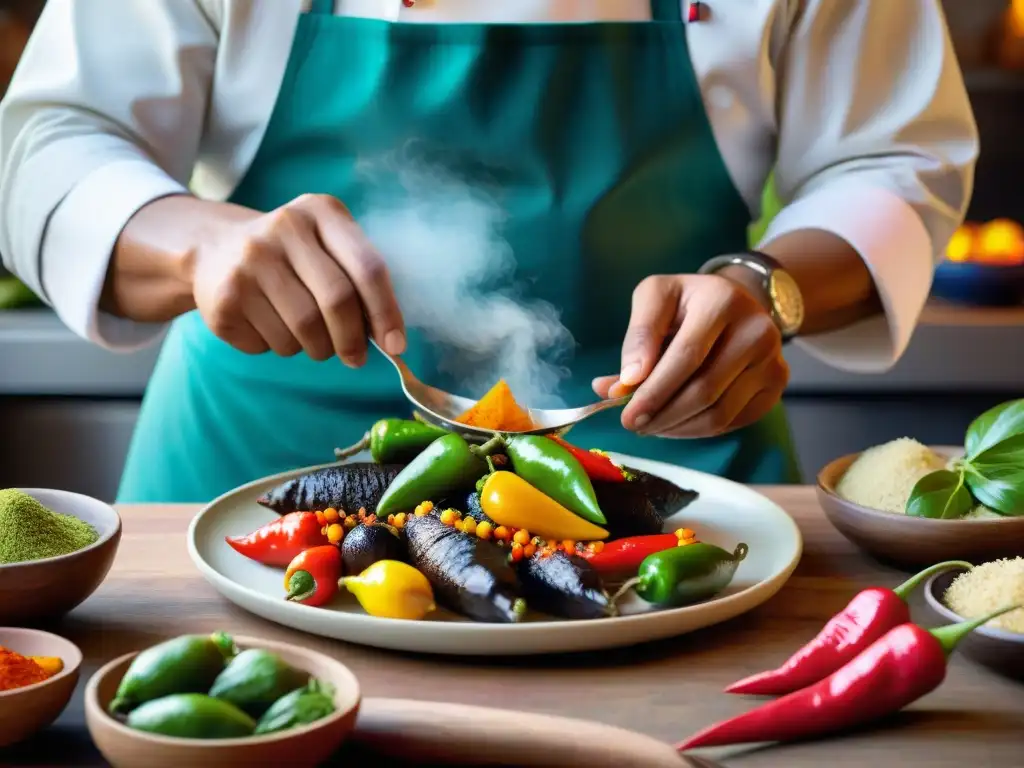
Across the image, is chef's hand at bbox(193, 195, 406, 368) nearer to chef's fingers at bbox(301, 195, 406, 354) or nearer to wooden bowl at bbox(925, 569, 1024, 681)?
chef's fingers at bbox(301, 195, 406, 354)

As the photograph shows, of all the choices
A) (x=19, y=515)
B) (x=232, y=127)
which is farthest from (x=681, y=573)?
(x=232, y=127)

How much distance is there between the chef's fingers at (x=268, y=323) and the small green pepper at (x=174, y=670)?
0.55 m

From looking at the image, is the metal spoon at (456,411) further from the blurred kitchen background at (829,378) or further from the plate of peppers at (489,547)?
the blurred kitchen background at (829,378)

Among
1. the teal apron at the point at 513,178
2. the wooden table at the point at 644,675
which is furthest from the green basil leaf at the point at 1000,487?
the teal apron at the point at 513,178

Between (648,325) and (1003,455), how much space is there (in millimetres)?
355

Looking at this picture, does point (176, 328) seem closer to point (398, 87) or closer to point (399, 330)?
point (398, 87)

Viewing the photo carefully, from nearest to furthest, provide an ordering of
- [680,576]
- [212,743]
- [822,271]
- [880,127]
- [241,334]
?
[212,743] → [680,576] → [241,334] → [822,271] → [880,127]

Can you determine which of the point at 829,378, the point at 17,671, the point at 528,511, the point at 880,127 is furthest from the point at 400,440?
the point at 829,378

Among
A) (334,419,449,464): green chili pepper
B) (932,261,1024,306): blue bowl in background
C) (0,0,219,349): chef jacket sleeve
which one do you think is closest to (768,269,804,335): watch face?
(334,419,449,464): green chili pepper

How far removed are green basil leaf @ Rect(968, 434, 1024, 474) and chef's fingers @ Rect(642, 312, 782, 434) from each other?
26 cm

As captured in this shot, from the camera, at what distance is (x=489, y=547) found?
998mm

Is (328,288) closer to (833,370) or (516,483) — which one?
(516,483)

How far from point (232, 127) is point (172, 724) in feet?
3.57

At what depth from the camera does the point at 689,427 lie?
4.32 feet
